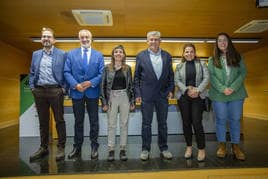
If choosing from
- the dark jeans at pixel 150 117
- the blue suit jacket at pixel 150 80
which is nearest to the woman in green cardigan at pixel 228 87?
the blue suit jacket at pixel 150 80

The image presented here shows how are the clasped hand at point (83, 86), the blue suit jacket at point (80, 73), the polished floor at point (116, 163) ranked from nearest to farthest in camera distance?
the polished floor at point (116, 163)
the clasped hand at point (83, 86)
the blue suit jacket at point (80, 73)

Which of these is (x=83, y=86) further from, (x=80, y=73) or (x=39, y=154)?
(x=39, y=154)

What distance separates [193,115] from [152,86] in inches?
22.9

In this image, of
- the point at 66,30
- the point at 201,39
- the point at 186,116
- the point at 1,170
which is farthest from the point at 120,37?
the point at 1,170

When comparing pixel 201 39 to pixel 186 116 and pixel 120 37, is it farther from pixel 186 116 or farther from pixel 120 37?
pixel 186 116

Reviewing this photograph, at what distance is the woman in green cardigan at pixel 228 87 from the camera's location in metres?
2.72

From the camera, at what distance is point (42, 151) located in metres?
2.91

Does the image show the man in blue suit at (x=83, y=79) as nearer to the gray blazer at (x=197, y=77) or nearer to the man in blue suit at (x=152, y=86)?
the man in blue suit at (x=152, y=86)

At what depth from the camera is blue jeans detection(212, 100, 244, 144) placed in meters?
2.73

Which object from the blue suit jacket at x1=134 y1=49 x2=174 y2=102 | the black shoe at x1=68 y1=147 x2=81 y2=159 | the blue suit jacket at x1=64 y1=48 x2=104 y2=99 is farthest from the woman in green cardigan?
the black shoe at x1=68 y1=147 x2=81 y2=159

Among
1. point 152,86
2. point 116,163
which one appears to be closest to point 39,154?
point 116,163

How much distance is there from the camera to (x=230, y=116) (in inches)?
110

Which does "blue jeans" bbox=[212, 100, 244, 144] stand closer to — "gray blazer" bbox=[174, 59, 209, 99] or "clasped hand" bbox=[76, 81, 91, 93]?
"gray blazer" bbox=[174, 59, 209, 99]

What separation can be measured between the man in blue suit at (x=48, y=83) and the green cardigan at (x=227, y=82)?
1840 mm
